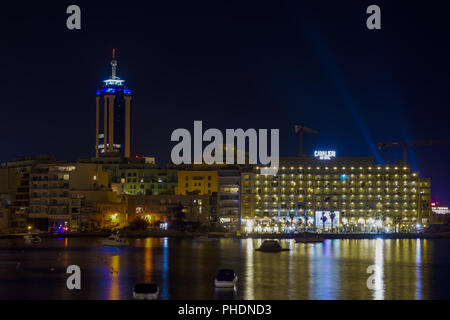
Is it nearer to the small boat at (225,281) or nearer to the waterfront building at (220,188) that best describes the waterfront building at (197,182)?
the waterfront building at (220,188)

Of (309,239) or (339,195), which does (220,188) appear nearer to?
(339,195)

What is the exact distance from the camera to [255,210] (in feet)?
439

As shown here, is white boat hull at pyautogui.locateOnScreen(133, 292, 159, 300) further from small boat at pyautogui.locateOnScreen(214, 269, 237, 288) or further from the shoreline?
the shoreline

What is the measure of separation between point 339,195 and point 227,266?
7445cm

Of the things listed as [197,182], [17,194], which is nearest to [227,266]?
[197,182]

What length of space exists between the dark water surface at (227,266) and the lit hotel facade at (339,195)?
146 feet

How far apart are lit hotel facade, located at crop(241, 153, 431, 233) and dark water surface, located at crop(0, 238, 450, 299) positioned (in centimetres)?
4462

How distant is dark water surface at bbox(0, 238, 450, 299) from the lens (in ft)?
158

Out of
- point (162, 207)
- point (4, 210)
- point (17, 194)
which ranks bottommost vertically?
point (4, 210)

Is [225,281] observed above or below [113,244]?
above

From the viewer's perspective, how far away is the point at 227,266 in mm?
65875

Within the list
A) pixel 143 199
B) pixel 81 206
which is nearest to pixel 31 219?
pixel 81 206

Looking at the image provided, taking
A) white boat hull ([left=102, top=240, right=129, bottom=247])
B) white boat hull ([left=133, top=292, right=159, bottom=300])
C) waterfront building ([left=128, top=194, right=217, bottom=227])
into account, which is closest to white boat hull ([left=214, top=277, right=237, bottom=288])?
white boat hull ([left=133, top=292, right=159, bottom=300])
